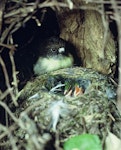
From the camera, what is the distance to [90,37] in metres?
2.99

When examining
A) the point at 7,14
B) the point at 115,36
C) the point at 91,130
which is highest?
the point at 7,14

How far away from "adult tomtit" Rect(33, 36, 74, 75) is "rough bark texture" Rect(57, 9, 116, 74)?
13cm

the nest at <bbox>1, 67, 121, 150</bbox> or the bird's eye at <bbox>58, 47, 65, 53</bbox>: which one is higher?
the bird's eye at <bbox>58, 47, 65, 53</bbox>

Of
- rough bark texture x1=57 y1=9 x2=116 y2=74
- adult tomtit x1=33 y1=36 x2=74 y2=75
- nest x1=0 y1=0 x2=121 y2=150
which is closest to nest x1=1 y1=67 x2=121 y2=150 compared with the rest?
nest x1=0 y1=0 x2=121 y2=150

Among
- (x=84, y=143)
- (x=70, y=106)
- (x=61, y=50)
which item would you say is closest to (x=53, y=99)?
(x=70, y=106)

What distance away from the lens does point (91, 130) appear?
224 cm

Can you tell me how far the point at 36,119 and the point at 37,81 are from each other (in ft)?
2.04

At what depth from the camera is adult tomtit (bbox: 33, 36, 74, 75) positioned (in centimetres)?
327

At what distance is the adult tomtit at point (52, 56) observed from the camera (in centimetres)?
327

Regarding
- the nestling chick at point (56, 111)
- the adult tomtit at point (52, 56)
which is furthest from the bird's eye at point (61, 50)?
the nestling chick at point (56, 111)

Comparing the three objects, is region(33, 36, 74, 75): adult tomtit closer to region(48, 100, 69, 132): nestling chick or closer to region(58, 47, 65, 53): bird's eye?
region(58, 47, 65, 53): bird's eye

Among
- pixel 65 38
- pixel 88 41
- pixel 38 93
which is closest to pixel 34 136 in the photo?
pixel 38 93

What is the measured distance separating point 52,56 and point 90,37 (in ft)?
1.79

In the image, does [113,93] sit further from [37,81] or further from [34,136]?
[34,136]
